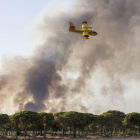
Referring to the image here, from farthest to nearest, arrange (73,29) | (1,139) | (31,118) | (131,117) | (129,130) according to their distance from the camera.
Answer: (129,130) < (131,117) < (73,29) < (31,118) < (1,139)

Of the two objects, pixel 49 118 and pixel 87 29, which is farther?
pixel 49 118

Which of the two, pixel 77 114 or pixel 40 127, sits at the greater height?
pixel 77 114

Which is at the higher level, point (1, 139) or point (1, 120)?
point (1, 120)

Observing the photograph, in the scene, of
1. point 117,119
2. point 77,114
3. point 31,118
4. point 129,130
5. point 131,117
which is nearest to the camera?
point 31,118

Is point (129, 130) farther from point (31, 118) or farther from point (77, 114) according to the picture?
point (31, 118)

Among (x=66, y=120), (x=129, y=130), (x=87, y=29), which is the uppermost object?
(x=87, y=29)

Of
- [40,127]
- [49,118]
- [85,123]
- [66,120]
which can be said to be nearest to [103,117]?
[85,123]

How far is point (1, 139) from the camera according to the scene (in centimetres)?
8762

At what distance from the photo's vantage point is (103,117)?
410 ft

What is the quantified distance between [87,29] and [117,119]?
71864 millimetres

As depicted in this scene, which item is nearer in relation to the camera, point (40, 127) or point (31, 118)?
point (31, 118)

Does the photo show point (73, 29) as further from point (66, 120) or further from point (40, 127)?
point (40, 127)

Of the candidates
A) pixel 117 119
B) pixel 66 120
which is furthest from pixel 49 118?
pixel 117 119

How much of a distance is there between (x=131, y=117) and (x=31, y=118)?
6668 centimetres
